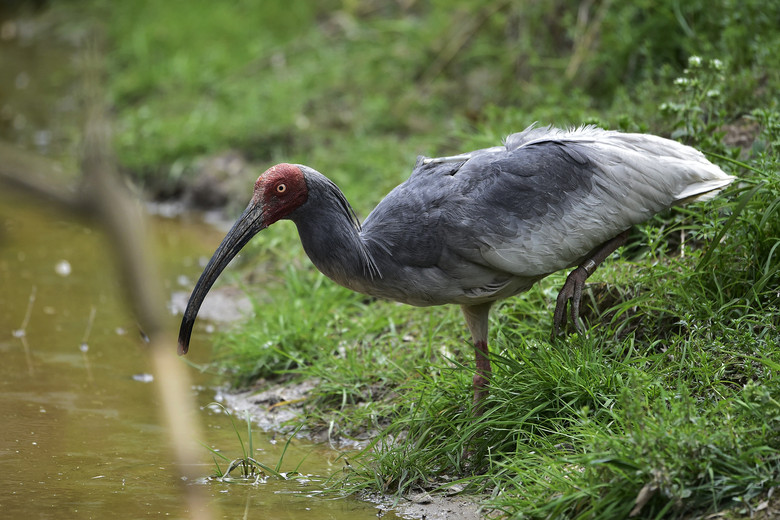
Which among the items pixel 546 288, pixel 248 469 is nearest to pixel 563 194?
pixel 546 288

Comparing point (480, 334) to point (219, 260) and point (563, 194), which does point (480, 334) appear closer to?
point (563, 194)

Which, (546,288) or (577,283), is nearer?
(577,283)

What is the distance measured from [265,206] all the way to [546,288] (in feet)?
6.21

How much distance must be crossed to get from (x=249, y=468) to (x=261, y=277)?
294 centimetres

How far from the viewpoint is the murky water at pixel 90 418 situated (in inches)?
169

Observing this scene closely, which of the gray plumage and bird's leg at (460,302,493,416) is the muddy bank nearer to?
bird's leg at (460,302,493,416)

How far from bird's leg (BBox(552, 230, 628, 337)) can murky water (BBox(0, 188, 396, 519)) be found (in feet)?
4.47

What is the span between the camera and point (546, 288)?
19.0 ft

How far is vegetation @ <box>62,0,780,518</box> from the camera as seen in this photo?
3.97m

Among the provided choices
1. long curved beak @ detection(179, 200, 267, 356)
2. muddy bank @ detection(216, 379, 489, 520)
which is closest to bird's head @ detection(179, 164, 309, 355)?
long curved beak @ detection(179, 200, 267, 356)

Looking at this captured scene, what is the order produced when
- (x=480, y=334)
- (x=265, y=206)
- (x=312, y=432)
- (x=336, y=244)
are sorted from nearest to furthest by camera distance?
(x=336, y=244), (x=265, y=206), (x=480, y=334), (x=312, y=432)

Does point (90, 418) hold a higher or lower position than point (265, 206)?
lower

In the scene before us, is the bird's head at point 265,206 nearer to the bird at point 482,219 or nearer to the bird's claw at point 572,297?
the bird at point 482,219

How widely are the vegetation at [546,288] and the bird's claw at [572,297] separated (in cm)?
11
